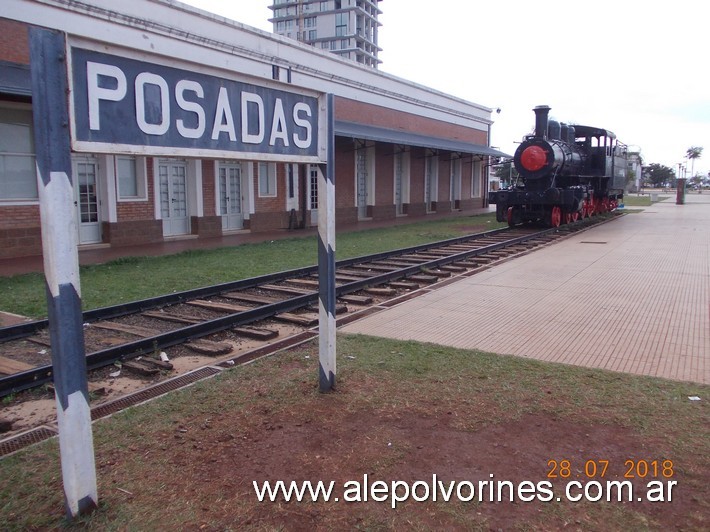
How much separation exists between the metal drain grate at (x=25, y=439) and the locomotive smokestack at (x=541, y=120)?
1857 centimetres

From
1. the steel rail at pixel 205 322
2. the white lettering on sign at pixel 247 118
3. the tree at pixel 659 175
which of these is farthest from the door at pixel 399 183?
the tree at pixel 659 175

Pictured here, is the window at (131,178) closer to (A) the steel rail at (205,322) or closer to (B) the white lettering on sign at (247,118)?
(A) the steel rail at (205,322)

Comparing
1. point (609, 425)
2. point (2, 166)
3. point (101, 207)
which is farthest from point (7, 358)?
point (101, 207)

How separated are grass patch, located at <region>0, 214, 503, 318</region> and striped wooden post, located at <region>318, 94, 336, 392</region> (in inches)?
194

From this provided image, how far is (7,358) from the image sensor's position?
5.93m

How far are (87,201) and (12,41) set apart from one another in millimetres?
4275

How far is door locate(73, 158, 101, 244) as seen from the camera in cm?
1521

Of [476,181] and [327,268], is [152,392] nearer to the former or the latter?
[327,268]

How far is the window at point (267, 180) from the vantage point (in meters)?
21.1

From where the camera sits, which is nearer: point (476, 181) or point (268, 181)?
point (268, 181)

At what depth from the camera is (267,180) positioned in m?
21.4

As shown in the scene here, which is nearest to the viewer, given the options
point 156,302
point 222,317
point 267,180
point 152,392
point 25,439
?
point 25,439

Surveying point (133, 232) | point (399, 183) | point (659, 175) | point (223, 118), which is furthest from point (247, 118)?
point (659, 175)

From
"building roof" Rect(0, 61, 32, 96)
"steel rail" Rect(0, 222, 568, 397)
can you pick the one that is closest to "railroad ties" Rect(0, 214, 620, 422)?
"steel rail" Rect(0, 222, 568, 397)
